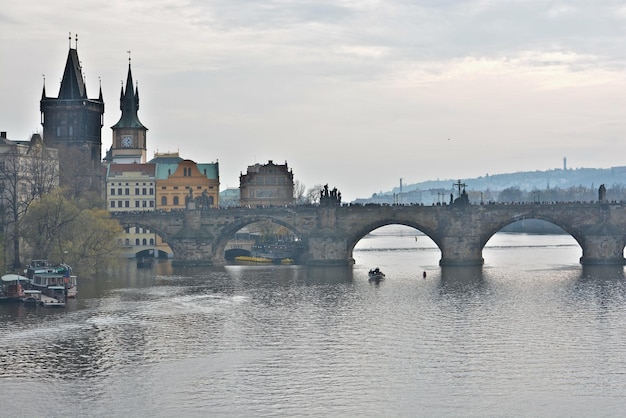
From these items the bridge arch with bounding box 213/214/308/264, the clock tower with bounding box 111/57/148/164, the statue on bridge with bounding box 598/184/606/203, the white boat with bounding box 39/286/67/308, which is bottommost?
the white boat with bounding box 39/286/67/308

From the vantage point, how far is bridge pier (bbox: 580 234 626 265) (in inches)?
4764

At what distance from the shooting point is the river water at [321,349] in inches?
2110

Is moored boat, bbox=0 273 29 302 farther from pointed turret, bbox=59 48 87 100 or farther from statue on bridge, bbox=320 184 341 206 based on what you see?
pointed turret, bbox=59 48 87 100

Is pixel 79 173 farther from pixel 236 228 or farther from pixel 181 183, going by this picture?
pixel 181 183

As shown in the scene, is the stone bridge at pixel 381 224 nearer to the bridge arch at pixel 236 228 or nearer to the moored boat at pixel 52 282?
the bridge arch at pixel 236 228

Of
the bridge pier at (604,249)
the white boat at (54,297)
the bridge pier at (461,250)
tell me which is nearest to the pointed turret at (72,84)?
the bridge pier at (461,250)

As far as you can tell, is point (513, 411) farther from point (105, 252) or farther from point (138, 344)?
point (105, 252)

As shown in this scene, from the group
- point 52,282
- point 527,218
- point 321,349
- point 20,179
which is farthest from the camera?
point 527,218

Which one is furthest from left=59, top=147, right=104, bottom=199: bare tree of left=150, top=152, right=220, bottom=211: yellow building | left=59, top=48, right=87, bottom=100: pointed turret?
left=150, top=152, right=220, bottom=211: yellow building

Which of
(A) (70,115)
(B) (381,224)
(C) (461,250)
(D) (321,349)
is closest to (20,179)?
(B) (381,224)

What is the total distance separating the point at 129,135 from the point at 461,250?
68.6 meters

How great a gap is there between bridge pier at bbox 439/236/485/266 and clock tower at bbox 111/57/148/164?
2541 inches

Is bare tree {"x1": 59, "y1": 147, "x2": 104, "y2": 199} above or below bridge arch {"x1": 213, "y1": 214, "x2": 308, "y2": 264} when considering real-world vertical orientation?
above

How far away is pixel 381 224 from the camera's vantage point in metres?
127
